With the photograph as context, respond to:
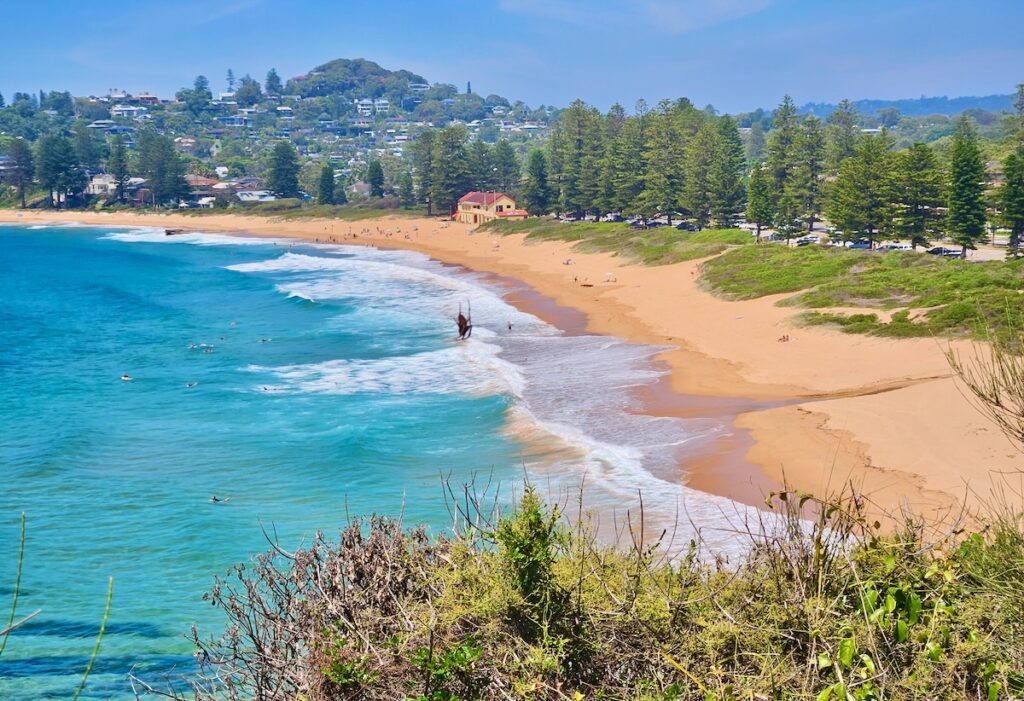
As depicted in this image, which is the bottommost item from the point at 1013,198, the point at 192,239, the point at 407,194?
the point at 192,239

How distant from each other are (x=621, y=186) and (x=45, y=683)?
238 ft

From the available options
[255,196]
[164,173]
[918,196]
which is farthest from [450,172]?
[918,196]

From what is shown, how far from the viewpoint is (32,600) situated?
17047 mm

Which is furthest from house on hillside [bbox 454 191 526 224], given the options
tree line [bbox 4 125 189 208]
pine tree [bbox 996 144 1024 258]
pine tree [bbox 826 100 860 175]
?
tree line [bbox 4 125 189 208]

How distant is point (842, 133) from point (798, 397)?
68687 mm

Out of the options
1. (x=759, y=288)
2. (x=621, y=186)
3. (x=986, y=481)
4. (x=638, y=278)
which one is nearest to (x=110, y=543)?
(x=986, y=481)

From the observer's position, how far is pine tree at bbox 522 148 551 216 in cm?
9512

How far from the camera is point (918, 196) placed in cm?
5428

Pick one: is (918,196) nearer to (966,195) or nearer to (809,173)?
(966,195)

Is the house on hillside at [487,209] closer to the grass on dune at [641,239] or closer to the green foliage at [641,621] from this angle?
the grass on dune at [641,239]

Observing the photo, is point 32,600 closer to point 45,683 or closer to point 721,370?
point 45,683

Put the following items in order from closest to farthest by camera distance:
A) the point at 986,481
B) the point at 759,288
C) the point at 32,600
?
1. the point at 32,600
2. the point at 986,481
3. the point at 759,288

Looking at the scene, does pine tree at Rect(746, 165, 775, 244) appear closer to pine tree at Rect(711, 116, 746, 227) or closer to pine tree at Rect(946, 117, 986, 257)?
pine tree at Rect(711, 116, 746, 227)

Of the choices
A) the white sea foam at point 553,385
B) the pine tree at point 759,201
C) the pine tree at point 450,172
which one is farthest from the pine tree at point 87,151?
the pine tree at point 759,201
